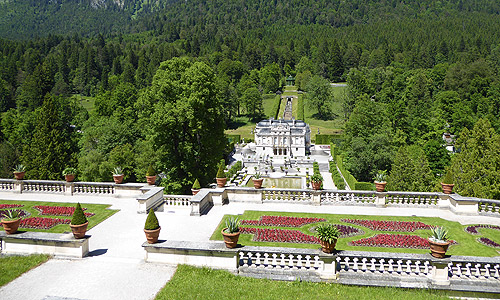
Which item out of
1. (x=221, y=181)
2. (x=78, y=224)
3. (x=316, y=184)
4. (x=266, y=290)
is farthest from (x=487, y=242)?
(x=78, y=224)

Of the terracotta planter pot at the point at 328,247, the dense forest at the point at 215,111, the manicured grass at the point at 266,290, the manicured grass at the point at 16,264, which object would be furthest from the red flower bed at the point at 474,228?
the manicured grass at the point at 16,264

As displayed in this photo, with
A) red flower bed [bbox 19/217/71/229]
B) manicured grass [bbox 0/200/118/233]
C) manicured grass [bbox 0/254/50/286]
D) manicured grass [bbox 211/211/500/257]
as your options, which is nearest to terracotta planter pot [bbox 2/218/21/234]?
manicured grass [bbox 0/254/50/286]

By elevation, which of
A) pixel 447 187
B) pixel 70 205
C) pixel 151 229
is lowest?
pixel 70 205

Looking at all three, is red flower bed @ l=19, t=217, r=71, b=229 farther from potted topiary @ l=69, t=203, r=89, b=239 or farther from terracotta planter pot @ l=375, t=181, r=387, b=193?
terracotta planter pot @ l=375, t=181, r=387, b=193

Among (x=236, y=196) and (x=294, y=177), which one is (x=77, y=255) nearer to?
(x=236, y=196)

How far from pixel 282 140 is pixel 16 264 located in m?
96.1

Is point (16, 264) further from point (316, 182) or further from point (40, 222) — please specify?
point (316, 182)

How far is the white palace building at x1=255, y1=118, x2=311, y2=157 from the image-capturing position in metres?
111

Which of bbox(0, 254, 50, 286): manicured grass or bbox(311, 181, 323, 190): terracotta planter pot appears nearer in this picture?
bbox(0, 254, 50, 286): manicured grass

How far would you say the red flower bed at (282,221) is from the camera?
80.7 feet

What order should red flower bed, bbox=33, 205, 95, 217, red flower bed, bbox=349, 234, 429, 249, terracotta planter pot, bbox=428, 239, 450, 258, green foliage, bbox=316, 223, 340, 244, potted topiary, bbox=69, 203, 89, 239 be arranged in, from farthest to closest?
red flower bed, bbox=33, 205, 95, 217 < red flower bed, bbox=349, 234, 429, 249 < potted topiary, bbox=69, 203, 89, 239 < green foliage, bbox=316, 223, 340, 244 < terracotta planter pot, bbox=428, 239, 450, 258

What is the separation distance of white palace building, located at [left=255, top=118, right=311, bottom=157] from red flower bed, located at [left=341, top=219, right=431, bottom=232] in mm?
84764

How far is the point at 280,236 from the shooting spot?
22547 millimetres

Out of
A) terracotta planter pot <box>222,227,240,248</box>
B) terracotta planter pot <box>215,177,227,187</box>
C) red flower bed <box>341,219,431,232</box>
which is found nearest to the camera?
terracotta planter pot <box>222,227,240,248</box>
